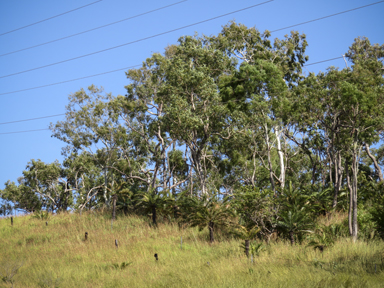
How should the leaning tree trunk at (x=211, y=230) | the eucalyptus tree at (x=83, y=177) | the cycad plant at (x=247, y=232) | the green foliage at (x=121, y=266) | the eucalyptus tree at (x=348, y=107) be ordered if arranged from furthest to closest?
the eucalyptus tree at (x=83, y=177)
the leaning tree trunk at (x=211, y=230)
the eucalyptus tree at (x=348, y=107)
the cycad plant at (x=247, y=232)
the green foliage at (x=121, y=266)

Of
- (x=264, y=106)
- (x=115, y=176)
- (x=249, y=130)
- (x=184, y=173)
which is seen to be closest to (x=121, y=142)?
(x=115, y=176)

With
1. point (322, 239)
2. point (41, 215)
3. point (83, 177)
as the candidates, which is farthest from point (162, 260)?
point (83, 177)

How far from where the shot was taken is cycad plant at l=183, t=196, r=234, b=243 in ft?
71.3

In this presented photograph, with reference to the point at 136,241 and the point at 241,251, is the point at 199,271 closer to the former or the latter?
the point at 241,251

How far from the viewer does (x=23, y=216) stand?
30.8 meters

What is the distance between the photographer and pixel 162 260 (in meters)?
18.0

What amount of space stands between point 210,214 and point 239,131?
9.35 metres

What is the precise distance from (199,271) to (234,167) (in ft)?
92.5

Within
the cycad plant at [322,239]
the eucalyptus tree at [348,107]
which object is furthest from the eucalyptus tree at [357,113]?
the cycad plant at [322,239]

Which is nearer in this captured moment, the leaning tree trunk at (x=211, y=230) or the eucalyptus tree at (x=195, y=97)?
the leaning tree trunk at (x=211, y=230)

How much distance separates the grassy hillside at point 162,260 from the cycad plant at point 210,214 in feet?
2.41

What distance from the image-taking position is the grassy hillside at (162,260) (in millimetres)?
12992

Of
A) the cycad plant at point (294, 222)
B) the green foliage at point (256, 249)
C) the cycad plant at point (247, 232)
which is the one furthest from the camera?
the cycad plant at point (294, 222)

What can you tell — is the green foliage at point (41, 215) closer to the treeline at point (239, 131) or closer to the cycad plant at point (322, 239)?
the treeline at point (239, 131)
